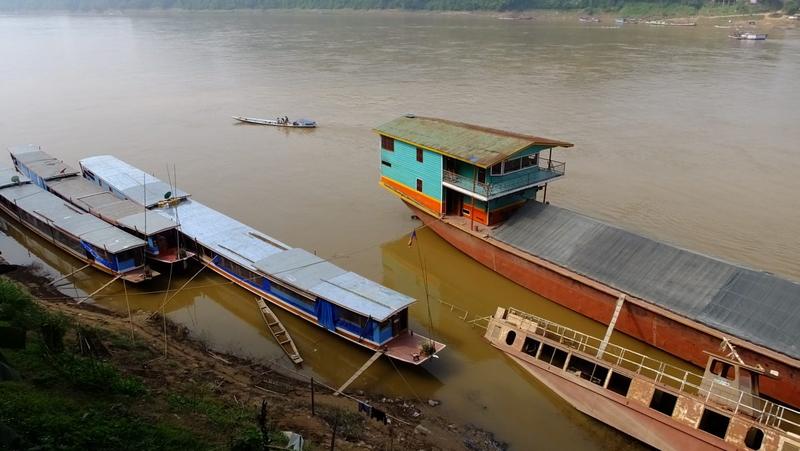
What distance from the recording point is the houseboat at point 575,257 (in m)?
16.2

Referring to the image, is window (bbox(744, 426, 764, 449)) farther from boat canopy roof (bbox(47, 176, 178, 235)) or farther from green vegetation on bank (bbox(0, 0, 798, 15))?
green vegetation on bank (bbox(0, 0, 798, 15))

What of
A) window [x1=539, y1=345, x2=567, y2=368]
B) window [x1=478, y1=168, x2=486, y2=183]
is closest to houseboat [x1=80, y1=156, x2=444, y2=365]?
window [x1=539, y1=345, x2=567, y2=368]

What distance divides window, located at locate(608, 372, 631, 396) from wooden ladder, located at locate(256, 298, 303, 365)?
967cm

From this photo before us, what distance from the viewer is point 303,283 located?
728 inches

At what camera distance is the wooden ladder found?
17717mm

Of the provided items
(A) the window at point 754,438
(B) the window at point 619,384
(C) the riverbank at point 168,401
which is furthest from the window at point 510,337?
(A) the window at point 754,438

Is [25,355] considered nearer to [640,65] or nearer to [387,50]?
[640,65]

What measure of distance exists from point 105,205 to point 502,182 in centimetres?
1848

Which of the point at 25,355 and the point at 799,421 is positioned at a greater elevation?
the point at 25,355

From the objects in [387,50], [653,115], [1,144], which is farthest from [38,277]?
[387,50]

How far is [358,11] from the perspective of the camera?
157m

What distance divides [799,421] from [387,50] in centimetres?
7590

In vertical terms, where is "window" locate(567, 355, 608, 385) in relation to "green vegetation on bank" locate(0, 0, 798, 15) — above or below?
below

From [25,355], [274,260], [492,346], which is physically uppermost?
[25,355]
